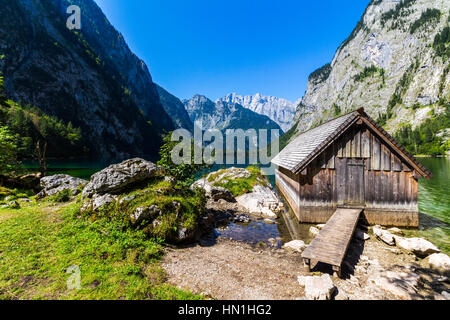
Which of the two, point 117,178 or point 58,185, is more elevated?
point 117,178

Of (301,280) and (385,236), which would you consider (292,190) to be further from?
(301,280)

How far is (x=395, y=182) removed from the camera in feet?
39.9

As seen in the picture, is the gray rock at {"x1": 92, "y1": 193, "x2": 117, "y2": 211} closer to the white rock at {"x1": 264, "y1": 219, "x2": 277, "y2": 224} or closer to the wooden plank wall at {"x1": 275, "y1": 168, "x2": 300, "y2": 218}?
the white rock at {"x1": 264, "y1": 219, "x2": 277, "y2": 224}

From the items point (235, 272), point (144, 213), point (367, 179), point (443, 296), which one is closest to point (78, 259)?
point (144, 213)

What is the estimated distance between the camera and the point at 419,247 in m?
8.88

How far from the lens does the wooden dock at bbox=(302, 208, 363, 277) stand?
22.9ft

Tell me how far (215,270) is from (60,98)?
5987 inches

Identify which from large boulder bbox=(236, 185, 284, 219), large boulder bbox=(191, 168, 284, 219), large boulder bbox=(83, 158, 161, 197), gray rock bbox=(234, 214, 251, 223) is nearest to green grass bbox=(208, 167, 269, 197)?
large boulder bbox=(191, 168, 284, 219)

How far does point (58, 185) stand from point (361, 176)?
23665 millimetres

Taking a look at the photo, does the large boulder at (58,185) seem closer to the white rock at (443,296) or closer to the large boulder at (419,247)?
the white rock at (443,296)

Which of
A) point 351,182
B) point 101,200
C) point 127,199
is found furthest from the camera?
point 351,182

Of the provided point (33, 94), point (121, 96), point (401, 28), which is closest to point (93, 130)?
point (33, 94)

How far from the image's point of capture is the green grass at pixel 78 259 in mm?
5160
